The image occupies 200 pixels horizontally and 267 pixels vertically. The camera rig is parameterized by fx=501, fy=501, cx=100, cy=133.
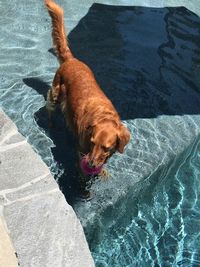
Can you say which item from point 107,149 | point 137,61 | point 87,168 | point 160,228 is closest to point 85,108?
point 87,168

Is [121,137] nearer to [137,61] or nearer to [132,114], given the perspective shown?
[132,114]

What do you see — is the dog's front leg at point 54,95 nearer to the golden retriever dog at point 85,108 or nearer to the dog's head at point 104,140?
the golden retriever dog at point 85,108

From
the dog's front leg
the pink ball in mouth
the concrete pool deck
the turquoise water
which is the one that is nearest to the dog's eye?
the pink ball in mouth

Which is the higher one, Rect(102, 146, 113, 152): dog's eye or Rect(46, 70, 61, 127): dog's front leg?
Rect(102, 146, 113, 152): dog's eye

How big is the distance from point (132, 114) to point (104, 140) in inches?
99.6

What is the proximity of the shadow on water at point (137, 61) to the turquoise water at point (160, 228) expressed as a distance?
31.4 inches

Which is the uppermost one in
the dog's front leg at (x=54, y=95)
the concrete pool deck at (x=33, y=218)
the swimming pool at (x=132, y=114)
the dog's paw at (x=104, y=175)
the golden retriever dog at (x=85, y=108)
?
the golden retriever dog at (x=85, y=108)

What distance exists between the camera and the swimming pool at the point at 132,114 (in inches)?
241

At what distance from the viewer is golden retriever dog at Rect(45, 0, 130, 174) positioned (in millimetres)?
5203

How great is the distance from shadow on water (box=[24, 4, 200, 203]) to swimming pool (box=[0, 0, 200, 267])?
0.8 inches

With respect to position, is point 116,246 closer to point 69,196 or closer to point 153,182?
point 69,196

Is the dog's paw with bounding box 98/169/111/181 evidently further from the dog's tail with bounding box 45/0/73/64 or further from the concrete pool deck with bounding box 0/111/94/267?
the dog's tail with bounding box 45/0/73/64

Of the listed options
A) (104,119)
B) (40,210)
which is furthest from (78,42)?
(40,210)

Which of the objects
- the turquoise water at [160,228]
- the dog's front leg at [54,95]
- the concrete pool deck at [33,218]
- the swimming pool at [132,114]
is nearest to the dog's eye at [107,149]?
the concrete pool deck at [33,218]
